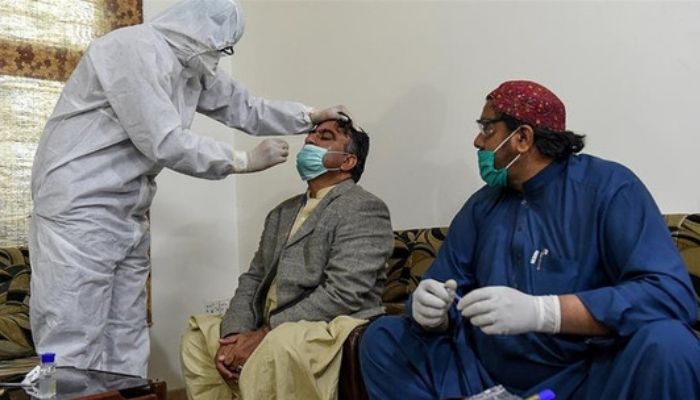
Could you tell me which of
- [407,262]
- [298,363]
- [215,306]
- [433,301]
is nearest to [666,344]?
[433,301]

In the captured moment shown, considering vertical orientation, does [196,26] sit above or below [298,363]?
above

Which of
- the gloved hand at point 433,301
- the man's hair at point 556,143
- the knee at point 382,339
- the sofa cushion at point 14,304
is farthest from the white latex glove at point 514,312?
the sofa cushion at point 14,304

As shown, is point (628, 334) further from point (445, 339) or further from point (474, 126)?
point (474, 126)

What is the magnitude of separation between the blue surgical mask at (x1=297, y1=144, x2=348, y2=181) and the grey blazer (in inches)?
3.6

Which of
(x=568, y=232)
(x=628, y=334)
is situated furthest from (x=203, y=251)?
(x=628, y=334)

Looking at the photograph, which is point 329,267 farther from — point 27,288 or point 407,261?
point 27,288

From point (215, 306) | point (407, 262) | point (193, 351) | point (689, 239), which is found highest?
point (689, 239)

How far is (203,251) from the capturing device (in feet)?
11.0

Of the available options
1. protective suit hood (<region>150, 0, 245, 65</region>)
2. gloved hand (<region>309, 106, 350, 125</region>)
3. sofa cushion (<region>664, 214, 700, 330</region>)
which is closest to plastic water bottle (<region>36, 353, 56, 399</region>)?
protective suit hood (<region>150, 0, 245, 65</region>)

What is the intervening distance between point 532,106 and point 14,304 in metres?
1.76

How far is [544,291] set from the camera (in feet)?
5.18

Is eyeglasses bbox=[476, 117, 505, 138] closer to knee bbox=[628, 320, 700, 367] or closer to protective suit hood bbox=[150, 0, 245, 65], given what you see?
knee bbox=[628, 320, 700, 367]

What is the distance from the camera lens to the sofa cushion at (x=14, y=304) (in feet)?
7.13

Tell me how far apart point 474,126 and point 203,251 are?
1.49 m
